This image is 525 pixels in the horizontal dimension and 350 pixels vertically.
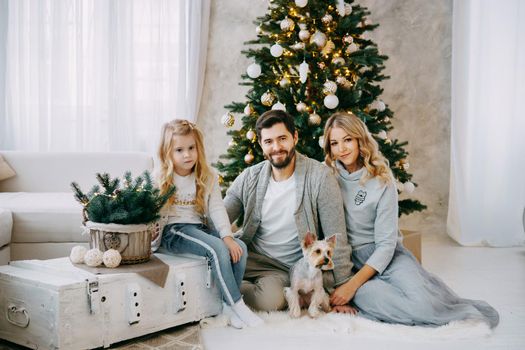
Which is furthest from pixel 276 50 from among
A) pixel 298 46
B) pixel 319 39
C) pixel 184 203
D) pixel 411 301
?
pixel 411 301

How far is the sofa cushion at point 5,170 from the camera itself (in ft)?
12.6

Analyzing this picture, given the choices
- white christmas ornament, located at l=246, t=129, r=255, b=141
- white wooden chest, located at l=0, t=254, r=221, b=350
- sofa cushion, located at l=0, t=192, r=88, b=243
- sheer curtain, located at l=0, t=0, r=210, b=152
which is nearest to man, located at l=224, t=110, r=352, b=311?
white wooden chest, located at l=0, t=254, r=221, b=350

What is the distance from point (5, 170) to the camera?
3.86m

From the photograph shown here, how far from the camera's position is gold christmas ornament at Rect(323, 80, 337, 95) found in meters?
3.55

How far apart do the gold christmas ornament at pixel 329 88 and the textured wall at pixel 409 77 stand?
152cm

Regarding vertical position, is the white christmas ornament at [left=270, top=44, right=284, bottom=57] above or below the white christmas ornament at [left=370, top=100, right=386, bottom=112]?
above

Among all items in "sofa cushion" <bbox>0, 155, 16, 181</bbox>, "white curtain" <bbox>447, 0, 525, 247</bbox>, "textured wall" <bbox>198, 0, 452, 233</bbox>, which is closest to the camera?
"sofa cushion" <bbox>0, 155, 16, 181</bbox>

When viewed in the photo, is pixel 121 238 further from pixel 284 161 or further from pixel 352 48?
pixel 352 48

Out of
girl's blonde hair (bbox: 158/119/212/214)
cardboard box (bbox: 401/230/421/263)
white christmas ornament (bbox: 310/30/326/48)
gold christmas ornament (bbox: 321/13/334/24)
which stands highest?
gold christmas ornament (bbox: 321/13/334/24)

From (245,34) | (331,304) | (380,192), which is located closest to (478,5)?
(245,34)

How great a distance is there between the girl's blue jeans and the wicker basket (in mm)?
274

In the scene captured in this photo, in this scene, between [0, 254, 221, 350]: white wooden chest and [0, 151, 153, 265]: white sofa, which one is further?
[0, 151, 153, 265]: white sofa

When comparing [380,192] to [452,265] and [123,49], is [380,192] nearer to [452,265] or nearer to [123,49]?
[452,265]

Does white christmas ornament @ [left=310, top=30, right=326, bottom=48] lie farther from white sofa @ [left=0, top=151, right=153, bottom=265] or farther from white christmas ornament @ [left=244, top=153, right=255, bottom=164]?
white sofa @ [left=0, top=151, right=153, bottom=265]
